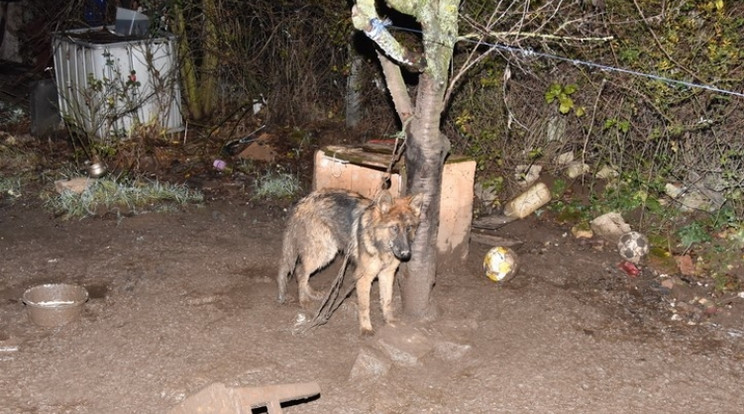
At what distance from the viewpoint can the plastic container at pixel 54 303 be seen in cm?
583

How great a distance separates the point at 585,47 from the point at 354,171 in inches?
102

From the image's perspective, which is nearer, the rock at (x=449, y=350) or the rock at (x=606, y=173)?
the rock at (x=449, y=350)

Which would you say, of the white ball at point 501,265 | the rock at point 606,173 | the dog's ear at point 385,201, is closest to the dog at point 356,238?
the dog's ear at point 385,201

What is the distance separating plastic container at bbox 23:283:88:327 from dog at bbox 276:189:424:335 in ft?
5.55

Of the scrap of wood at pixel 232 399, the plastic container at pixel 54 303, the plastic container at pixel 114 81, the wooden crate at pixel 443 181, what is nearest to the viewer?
the scrap of wood at pixel 232 399

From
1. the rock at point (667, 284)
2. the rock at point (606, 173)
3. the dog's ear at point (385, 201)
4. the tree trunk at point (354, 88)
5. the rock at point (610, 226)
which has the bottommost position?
the rock at point (667, 284)

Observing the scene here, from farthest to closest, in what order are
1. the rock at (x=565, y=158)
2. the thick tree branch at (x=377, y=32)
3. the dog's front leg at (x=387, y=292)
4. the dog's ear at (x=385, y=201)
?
1. the rock at (x=565, y=158)
2. the dog's front leg at (x=387, y=292)
3. the dog's ear at (x=385, y=201)
4. the thick tree branch at (x=377, y=32)

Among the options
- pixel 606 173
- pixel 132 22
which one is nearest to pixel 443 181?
pixel 606 173

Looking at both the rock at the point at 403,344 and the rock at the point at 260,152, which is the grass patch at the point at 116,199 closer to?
the rock at the point at 260,152

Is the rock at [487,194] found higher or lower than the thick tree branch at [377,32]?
lower

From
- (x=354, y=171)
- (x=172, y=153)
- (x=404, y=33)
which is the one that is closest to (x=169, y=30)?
(x=172, y=153)

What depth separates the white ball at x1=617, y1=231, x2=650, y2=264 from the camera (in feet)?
24.3

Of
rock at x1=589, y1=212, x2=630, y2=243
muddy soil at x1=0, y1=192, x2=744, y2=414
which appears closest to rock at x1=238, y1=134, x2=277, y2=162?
muddy soil at x1=0, y1=192, x2=744, y2=414

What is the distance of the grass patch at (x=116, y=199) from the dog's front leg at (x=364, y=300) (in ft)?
11.3
